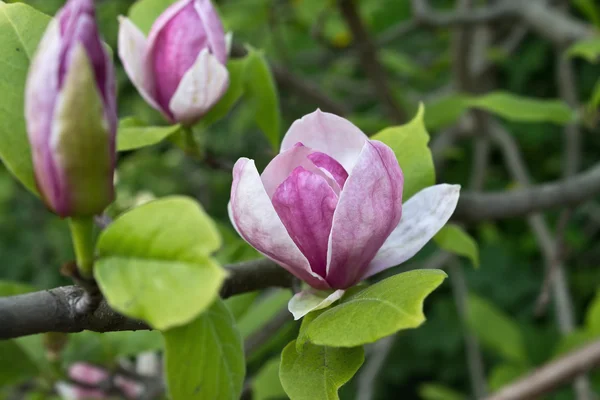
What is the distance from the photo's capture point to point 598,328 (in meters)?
1.45

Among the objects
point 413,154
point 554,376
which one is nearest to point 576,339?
point 554,376

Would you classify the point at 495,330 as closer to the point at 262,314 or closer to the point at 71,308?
the point at 262,314

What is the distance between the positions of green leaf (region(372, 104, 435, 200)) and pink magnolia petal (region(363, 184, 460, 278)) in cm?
6

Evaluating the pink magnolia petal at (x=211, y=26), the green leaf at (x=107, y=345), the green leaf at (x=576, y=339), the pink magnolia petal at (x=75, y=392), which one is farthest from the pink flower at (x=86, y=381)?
the green leaf at (x=576, y=339)

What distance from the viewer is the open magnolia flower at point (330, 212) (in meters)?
0.51

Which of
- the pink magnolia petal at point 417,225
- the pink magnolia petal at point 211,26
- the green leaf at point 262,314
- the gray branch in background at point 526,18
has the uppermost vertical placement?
the pink magnolia petal at point 211,26

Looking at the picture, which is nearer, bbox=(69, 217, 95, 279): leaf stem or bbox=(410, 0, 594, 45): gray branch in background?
bbox=(69, 217, 95, 279): leaf stem

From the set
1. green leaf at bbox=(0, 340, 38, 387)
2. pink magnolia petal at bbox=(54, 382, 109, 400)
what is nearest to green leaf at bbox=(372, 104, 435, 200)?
green leaf at bbox=(0, 340, 38, 387)

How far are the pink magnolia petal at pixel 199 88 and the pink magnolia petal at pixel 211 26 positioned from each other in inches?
0.7

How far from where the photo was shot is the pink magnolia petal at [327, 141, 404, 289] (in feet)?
1.64

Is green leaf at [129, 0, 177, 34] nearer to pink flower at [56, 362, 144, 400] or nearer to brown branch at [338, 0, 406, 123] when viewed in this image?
pink flower at [56, 362, 144, 400]

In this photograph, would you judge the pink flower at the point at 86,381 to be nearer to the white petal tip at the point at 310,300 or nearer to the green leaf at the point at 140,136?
the green leaf at the point at 140,136

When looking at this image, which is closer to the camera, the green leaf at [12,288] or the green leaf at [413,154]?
the green leaf at [413,154]

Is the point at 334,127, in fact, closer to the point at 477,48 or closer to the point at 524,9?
the point at 524,9
